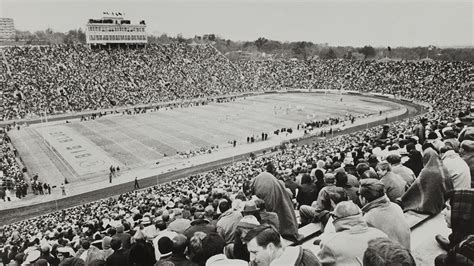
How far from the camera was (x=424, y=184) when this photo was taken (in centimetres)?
726

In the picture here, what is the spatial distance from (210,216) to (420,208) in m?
4.65

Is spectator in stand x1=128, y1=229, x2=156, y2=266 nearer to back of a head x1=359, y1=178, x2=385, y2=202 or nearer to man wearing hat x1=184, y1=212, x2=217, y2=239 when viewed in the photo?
man wearing hat x1=184, y1=212, x2=217, y2=239

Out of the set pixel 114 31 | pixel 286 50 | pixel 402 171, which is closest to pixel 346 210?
pixel 402 171

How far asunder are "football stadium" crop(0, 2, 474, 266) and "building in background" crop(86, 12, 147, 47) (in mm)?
453

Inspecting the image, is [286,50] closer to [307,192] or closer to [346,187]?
[307,192]

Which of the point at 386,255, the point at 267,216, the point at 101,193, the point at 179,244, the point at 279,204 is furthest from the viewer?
the point at 101,193

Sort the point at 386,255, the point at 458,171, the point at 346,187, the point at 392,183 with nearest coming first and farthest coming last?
the point at 386,255 → the point at 458,171 → the point at 392,183 → the point at 346,187

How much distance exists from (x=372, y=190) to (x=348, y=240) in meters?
1.32

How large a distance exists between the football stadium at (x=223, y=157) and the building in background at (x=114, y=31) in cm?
45

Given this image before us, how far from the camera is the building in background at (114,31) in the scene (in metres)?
81.4

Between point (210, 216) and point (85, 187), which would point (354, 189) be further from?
point (85, 187)

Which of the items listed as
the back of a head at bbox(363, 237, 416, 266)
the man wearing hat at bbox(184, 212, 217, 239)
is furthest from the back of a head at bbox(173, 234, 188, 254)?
the back of a head at bbox(363, 237, 416, 266)

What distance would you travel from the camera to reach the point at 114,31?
83.4 m

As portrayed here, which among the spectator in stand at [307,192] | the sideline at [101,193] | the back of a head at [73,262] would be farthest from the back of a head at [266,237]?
the sideline at [101,193]
